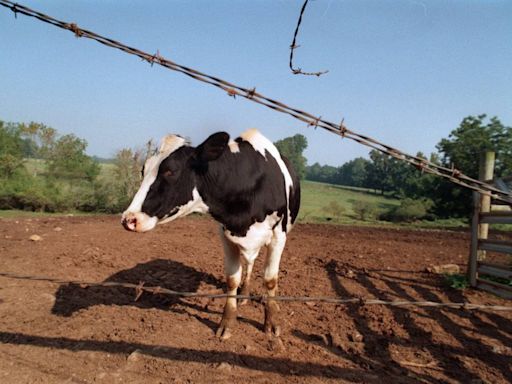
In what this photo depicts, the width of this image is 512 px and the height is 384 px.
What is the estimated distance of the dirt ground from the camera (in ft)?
11.2

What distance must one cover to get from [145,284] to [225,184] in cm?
350

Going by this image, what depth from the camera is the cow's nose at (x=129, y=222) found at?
2.92 metres

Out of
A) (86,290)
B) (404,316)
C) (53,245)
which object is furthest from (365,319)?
(53,245)

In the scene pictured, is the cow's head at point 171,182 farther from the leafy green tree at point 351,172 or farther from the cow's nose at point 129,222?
the leafy green tree at point 351,172

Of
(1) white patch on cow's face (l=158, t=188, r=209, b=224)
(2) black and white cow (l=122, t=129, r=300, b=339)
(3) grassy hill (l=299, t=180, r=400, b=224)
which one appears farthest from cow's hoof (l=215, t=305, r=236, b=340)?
(3) grassy hill (l=299, t=180, r=400, b=224)

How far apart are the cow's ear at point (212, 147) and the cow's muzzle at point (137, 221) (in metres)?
0.80

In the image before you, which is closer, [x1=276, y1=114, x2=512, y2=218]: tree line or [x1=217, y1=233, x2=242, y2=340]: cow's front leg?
[x1=217, y1=233, x2=242, y2=340]: cow's front leg

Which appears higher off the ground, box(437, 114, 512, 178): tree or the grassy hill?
box(437, 114, 512, 178): tree

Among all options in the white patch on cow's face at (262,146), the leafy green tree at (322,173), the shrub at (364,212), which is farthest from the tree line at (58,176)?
the leafy green tree at (322,173)

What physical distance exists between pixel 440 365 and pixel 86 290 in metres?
4.93

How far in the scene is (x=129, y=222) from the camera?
294 cm

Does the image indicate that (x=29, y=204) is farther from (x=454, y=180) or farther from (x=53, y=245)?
(x=454, y=180)

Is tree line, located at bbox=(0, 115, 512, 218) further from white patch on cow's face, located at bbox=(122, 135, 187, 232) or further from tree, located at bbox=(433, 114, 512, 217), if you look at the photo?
white patch on cow's face, located at bbox=(122, 135, 187, 232)

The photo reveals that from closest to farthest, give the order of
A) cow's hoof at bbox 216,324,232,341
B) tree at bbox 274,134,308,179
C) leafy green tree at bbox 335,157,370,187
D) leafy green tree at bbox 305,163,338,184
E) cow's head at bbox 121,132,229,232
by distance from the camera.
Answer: cow's head at bbox 121,132,229,232 → cow's hoof at bbox 216,324,232,341 → tree at bbox 274,134,308,179 → leafy green tree at bbox 335,157,370,187 → leafy green tree at bbox 305,163,338,184
